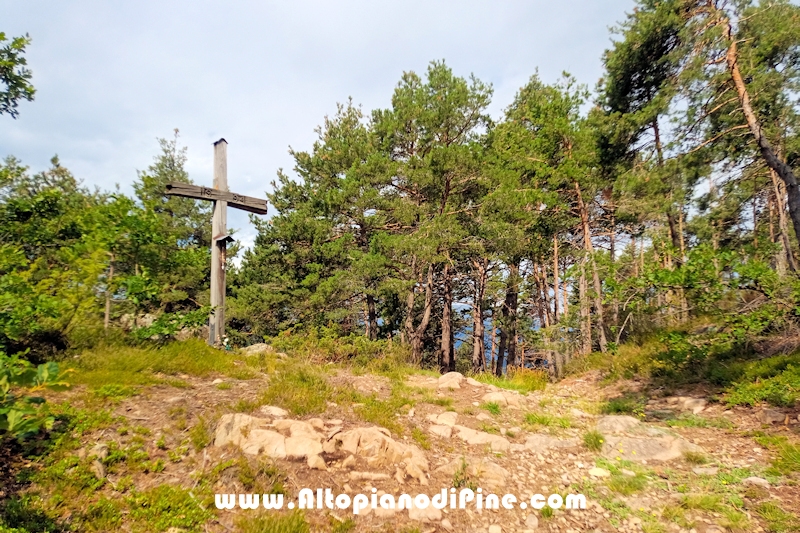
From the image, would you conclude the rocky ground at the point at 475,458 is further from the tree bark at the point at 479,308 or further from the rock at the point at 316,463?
the tree bark at the point at 479,308

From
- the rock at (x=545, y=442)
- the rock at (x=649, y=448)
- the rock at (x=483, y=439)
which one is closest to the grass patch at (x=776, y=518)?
the rock at (x=649, y=448)

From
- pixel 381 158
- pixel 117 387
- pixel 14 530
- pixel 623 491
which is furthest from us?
pixel 381 158

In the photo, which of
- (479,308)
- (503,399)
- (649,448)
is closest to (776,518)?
(649,448)

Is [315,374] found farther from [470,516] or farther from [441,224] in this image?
[441,224]

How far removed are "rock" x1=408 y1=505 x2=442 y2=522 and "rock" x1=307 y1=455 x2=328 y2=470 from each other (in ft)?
3.16

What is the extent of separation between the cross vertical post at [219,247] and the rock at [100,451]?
4.03 meters

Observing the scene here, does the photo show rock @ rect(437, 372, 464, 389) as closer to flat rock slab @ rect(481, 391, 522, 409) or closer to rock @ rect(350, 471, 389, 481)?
flat rock slab @ rect(481, 391, 522, 409)

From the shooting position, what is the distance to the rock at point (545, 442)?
4.90m

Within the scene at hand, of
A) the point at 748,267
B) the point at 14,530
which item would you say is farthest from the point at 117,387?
the point at 748,267

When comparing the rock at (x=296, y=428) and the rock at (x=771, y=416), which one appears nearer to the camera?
the rock at (x=296, y=428)

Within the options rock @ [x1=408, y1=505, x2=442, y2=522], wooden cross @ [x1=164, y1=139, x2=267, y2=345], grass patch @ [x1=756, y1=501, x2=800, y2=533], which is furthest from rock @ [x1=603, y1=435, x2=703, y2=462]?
wooden cross @ [x1=164, y1=139, x2=267, y2=345]

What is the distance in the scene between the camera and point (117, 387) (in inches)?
174

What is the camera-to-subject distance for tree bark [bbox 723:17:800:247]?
629 centimetres

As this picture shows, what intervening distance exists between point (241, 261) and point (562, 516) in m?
16.8
